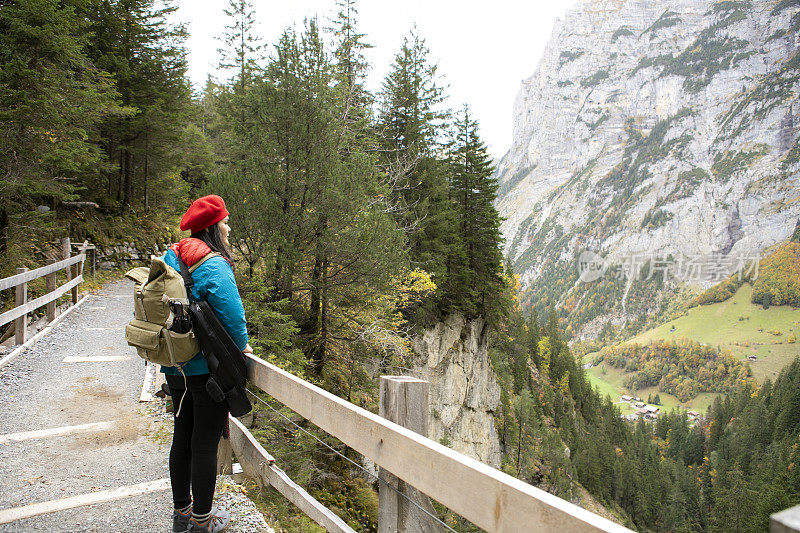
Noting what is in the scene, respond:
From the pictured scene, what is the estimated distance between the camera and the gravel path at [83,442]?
3625mm

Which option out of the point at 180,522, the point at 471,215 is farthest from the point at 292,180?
the point at 471,215

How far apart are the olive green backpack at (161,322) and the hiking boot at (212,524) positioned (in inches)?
48.6

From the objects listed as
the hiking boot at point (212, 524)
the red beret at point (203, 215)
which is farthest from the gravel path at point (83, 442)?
the red beret at point (203, 215)

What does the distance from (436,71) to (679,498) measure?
92.6 meters

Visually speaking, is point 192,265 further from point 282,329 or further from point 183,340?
point 282,329

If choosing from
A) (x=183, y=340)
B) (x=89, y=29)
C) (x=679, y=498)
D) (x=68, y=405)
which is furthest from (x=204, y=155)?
(x=679, y=498)

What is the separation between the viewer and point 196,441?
2783 mm

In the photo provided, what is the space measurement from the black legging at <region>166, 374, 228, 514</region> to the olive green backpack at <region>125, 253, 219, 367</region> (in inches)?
9.3

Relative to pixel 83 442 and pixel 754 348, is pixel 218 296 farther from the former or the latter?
pixel 754 348

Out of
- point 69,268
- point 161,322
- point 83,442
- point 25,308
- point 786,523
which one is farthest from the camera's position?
point 69,268

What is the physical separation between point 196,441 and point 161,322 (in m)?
0.78

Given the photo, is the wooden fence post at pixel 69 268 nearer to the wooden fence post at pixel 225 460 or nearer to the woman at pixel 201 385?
the wooden fence post at pixel 225 460

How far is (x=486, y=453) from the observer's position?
91.8ft

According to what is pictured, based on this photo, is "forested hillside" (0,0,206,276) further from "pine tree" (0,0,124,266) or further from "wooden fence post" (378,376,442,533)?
"wooden fence post" (378,376,442,533)
